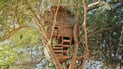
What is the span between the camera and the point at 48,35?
440cm

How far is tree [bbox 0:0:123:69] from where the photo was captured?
424 centimetres

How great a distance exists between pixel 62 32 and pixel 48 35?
1.13 feet

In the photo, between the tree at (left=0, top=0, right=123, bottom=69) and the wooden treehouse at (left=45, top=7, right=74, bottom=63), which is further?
the wooden treehouse at (left=45, top=7, right=74, bottom=63)

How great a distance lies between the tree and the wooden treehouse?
0.14 m

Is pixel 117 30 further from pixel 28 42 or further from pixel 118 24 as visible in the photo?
pixel 28 42

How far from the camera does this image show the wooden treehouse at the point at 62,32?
4.52 meters

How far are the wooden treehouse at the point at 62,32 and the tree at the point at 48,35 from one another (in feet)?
0.47

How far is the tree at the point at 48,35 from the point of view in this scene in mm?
4242

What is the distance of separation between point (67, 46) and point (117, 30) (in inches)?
55.7

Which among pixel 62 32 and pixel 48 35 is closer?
pixel 48 35

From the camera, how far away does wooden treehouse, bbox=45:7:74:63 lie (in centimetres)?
452

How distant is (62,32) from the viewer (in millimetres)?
4602

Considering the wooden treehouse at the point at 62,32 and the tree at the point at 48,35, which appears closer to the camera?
the tree at the point at 48,35

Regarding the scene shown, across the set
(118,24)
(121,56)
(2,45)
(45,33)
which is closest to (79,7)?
(45,33)
